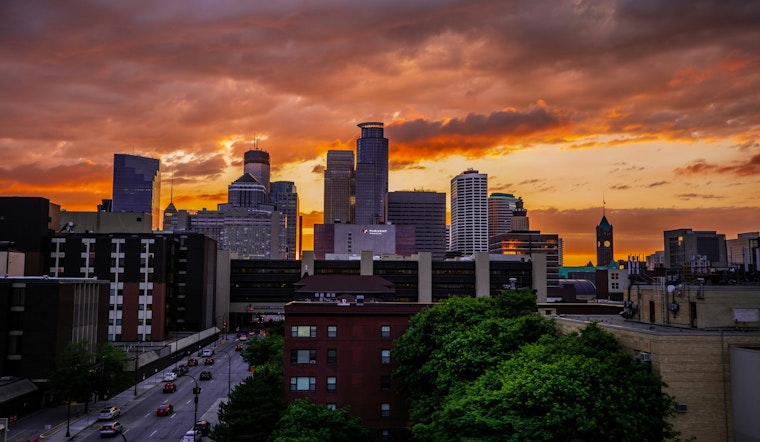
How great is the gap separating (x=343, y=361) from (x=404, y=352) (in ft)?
30.7

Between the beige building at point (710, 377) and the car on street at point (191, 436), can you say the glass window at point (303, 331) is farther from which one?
the beige building at point (710, 377)

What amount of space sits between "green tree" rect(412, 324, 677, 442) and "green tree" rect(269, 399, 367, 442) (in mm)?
14651

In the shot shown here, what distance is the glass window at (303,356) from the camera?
67500 millimetres

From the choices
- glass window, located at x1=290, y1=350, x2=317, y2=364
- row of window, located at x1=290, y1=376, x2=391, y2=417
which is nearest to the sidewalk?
A: row of window, located at x1=290, y1=376, x2=391, y2=417

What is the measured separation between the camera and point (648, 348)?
135 feet

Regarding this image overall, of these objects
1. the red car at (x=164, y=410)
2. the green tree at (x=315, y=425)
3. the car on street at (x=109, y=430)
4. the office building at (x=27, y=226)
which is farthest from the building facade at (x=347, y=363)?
the office building at (x=27, y=226)

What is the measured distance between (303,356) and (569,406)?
1491 inches

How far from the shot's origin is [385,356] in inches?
2734

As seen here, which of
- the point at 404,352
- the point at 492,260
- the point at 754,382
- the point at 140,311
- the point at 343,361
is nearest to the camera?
the point at 754,382

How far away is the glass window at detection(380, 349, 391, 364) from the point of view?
6925cm

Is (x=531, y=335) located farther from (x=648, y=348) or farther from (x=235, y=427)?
(x=235, y=427)

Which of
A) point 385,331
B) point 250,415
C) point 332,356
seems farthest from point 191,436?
point 385,331

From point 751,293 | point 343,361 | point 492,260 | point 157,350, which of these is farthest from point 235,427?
point 492,260

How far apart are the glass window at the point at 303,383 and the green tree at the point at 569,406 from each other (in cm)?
2856
